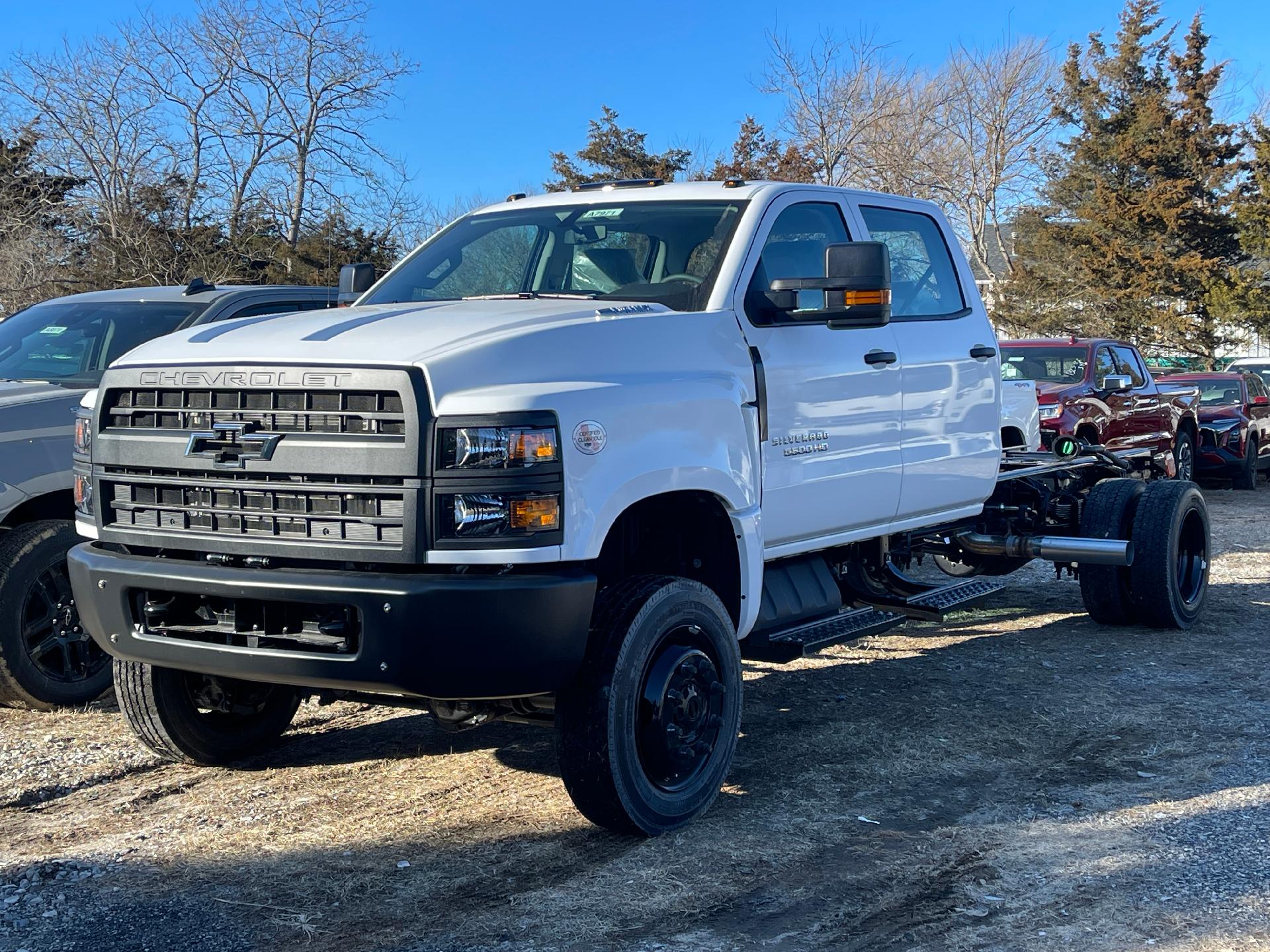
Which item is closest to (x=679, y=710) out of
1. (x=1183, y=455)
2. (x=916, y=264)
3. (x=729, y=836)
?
(x=729, y=836)

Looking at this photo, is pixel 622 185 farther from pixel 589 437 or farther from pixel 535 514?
pixel 535 514

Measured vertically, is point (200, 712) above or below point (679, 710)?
below

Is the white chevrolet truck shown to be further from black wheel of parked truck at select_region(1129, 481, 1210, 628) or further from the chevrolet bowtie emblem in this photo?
black wheel of parked truck at select_region(1129, 481, 1210, 628)

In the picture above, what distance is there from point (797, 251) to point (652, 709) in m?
2.11

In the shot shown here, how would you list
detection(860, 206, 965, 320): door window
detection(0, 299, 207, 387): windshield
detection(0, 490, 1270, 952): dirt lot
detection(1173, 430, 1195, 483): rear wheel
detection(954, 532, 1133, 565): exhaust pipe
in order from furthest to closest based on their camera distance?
detection(1173, 430, 1195, 483): rear wheel < detection(954, 532, 1133, 565): exhaust pipe < detection(0, 299, 207, 387): windshield < detection(860, 206, 965, 320): door window < detection(0, 490, 1270, 952): dirt lot

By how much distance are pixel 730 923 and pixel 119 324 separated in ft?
15.7

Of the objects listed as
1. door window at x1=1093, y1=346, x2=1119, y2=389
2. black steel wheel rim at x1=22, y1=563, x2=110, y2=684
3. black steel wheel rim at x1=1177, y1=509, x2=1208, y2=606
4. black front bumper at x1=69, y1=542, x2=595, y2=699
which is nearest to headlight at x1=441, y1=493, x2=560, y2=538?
black front bumper at x1=69, y1=542, x2=595, y2=699

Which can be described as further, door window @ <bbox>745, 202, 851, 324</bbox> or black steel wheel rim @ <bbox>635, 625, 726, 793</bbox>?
door window @ <bbox>745, 202, 851, 324</bbox>

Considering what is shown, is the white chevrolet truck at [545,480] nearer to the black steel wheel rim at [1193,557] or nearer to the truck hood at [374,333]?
the truck hood at [374,333]

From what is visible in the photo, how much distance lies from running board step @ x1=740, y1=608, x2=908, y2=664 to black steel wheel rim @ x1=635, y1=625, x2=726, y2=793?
1.86 feet

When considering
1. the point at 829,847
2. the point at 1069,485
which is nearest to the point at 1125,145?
the point at 1069,485

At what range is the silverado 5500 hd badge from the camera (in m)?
5.05

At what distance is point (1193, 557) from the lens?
334 inches

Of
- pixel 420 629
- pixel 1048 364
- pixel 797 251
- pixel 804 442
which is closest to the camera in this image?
pixel 420 629
